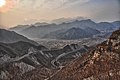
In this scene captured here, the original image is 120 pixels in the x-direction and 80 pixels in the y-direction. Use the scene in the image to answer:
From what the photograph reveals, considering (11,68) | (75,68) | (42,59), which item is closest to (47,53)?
(42,59)

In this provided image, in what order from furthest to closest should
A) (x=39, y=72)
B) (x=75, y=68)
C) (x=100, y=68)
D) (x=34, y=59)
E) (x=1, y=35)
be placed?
A: (x=1, y=35), (x=34, y=59), (x=39, y=72), (x=75, y=68), (x=100, y=68)

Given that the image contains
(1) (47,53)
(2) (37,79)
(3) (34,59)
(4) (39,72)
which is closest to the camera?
(2) (37,79)

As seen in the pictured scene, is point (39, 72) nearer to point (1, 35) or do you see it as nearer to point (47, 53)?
point (47, 53)

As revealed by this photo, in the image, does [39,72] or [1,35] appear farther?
[1,35]

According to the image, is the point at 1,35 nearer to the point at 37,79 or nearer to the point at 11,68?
the point at 11,68

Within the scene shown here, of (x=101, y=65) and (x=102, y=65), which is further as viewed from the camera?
(x=101, y=65)

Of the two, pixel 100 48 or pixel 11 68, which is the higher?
pixel 100 48
